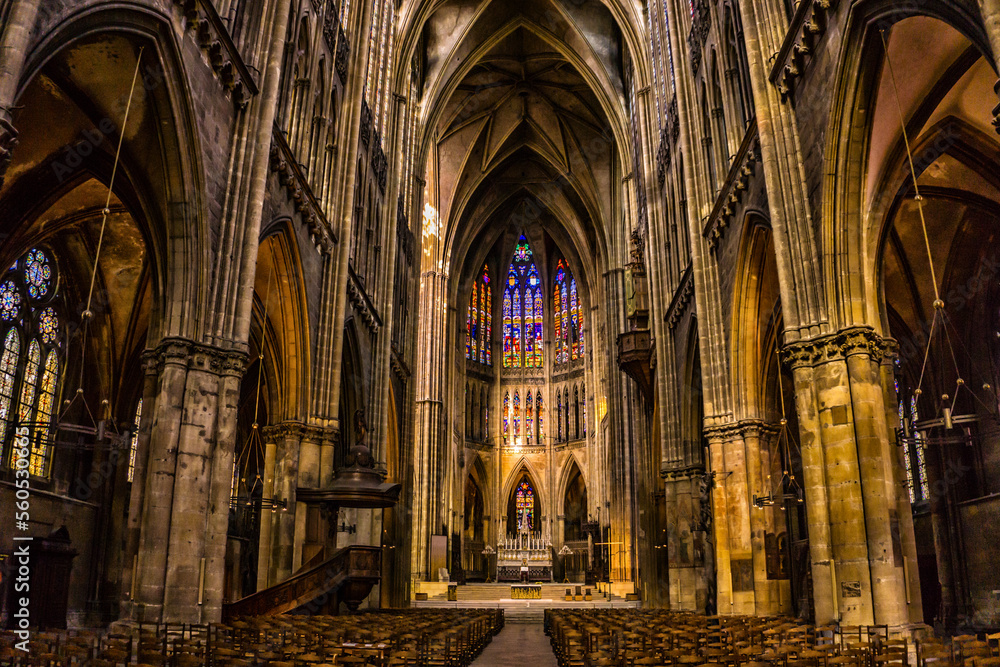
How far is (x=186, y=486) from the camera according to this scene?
12172mm

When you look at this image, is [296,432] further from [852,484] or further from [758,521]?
[852,484]

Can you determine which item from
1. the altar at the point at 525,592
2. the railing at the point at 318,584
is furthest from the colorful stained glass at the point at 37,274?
the altar at the point at 525,592

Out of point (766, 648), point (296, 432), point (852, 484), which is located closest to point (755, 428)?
point (852, 484)

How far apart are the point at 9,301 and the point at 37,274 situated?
1.16 metres

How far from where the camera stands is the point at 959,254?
2030 cm

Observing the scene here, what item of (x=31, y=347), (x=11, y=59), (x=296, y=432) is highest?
(x=31, y=347)

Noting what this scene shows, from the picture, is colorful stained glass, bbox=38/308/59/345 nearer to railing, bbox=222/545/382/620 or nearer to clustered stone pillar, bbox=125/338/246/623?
railing, bbox=222/545/382/620

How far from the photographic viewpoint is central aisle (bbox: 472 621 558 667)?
1368 centimetres

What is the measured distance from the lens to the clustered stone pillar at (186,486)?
463 inches

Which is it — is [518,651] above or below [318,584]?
below

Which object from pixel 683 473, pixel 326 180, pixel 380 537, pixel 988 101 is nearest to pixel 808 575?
pixel 683 473

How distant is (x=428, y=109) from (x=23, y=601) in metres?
26.1

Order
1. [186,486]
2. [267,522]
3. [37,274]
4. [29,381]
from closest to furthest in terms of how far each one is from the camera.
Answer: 1. [186,486]
2. [267,522]
3. [29,381]
4. [37,274]

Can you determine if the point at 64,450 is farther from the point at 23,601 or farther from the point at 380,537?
the point at 380,537
